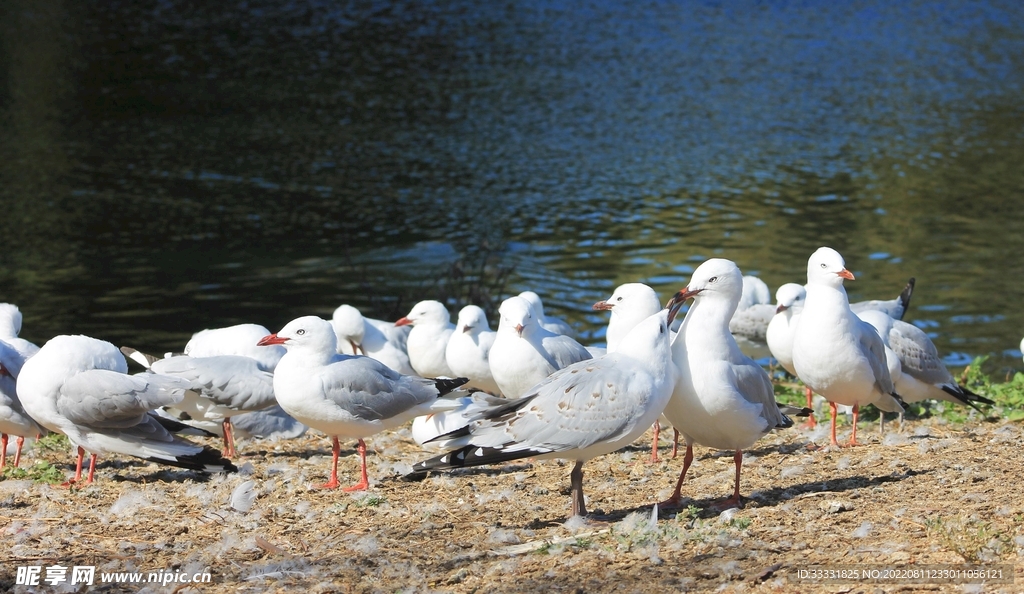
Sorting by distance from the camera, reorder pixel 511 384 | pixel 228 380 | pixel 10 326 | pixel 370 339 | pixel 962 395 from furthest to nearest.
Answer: pixel 370 339
pixel 962 395
pixel 10 326
pixel 228 380
pixel 511 384

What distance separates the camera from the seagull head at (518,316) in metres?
7.52

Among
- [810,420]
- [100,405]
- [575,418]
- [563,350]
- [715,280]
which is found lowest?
[810,420]

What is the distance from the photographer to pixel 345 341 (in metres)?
10.3

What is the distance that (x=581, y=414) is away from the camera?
17.9 ft

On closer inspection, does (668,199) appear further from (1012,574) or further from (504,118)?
(1012,574)

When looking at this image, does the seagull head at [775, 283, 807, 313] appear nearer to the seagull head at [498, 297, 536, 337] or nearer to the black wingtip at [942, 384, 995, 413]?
the black wingtip at [942, 384, 995, 413]

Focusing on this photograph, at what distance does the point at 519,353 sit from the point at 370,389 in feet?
4.01

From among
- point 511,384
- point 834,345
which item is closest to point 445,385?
point 511,384

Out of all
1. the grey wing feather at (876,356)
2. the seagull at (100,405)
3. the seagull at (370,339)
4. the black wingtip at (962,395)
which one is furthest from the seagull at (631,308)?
the seagull at (370,339)

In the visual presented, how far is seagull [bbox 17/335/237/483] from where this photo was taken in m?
6.51

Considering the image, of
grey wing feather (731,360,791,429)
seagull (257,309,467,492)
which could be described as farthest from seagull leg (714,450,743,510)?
seagull (257,309,467,492)

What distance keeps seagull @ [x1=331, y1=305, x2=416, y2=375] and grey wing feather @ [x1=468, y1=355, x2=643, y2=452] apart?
173 inches

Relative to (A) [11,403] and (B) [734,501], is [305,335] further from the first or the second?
(B) [734,501]

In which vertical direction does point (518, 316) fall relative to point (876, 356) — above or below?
above
